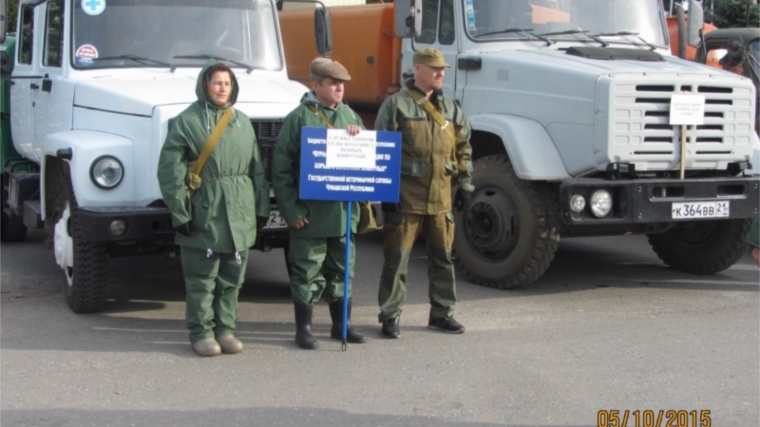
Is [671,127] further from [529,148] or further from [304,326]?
[304,326]

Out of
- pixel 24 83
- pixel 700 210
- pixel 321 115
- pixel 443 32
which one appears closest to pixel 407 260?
pixel 321 115

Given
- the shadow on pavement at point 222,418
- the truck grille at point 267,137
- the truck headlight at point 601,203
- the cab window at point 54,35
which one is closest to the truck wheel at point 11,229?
the cab window at point 54,35

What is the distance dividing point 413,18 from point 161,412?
4702 mm

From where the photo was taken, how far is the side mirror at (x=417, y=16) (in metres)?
8.46

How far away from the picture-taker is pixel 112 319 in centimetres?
701

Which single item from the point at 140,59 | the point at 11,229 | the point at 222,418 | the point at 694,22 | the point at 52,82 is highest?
the point at 694,22

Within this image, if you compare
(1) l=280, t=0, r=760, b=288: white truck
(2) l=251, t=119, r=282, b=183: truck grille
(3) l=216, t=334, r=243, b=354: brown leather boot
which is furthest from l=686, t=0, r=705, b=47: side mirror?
(3) l=216, t=334, r=243, b=354: brown leather boot

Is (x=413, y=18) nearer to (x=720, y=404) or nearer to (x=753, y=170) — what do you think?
(x=753, y=170)

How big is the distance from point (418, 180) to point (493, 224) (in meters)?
1.72

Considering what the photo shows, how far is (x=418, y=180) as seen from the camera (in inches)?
256

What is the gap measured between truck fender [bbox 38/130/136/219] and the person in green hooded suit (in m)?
0.80

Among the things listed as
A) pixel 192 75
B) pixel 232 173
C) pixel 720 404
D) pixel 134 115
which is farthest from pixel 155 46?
pixel 720 404

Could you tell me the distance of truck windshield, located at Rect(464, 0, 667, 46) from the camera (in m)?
8.35

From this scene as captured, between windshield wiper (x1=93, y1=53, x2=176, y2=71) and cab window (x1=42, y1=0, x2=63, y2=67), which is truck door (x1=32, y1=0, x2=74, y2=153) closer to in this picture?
cab window (x1=42, y1=0, x2=63, y2=67)
